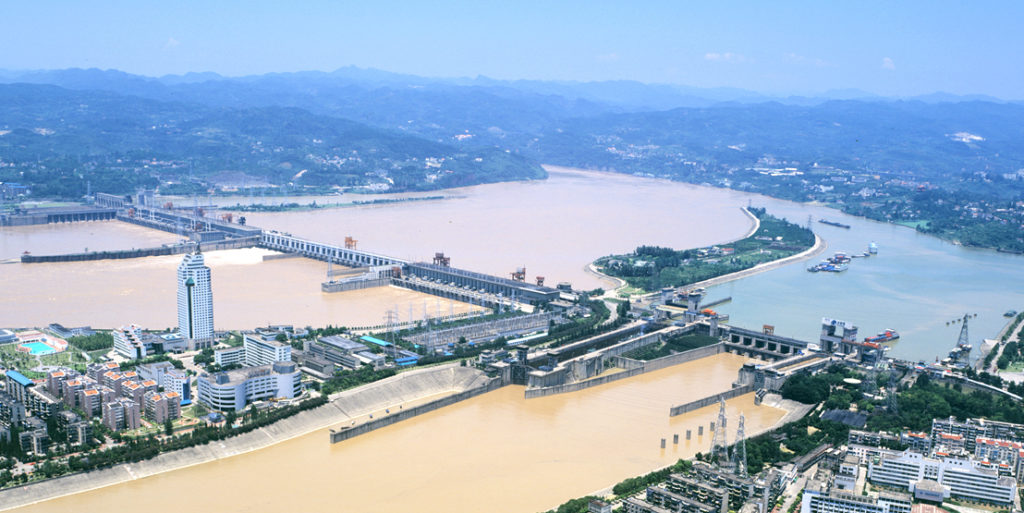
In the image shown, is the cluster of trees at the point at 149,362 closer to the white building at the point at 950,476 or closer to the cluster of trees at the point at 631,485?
the cluster of trees at the point at 631,485

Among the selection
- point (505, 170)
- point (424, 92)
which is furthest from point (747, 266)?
point (424, 92)

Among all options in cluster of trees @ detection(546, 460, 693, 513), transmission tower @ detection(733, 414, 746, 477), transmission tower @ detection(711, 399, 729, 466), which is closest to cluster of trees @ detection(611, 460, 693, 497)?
cluster of trees @ detection(546, 460, 693, 513)

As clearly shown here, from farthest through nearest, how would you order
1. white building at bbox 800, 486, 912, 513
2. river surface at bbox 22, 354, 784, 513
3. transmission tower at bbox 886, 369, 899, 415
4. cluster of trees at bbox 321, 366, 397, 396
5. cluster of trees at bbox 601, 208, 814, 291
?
cluster of trees at bbox 601, 208, 814, 291
cluster of trees at bbox 321, 366, 397, 396
transmission tower at bbox 886, 369, 899, 415
river surface at bbox 22, 354, 784, 513
white building at bbox 800, 486, 912, 513

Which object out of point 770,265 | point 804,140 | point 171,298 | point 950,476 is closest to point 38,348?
point 171,298

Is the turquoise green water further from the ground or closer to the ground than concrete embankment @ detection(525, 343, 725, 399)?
further from the ground

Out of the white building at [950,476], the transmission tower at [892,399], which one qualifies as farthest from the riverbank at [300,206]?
the white building at [950,476]

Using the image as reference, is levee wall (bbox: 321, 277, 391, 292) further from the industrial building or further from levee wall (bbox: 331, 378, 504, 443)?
levee wall (bbox: 331, 378, 504, 443)
